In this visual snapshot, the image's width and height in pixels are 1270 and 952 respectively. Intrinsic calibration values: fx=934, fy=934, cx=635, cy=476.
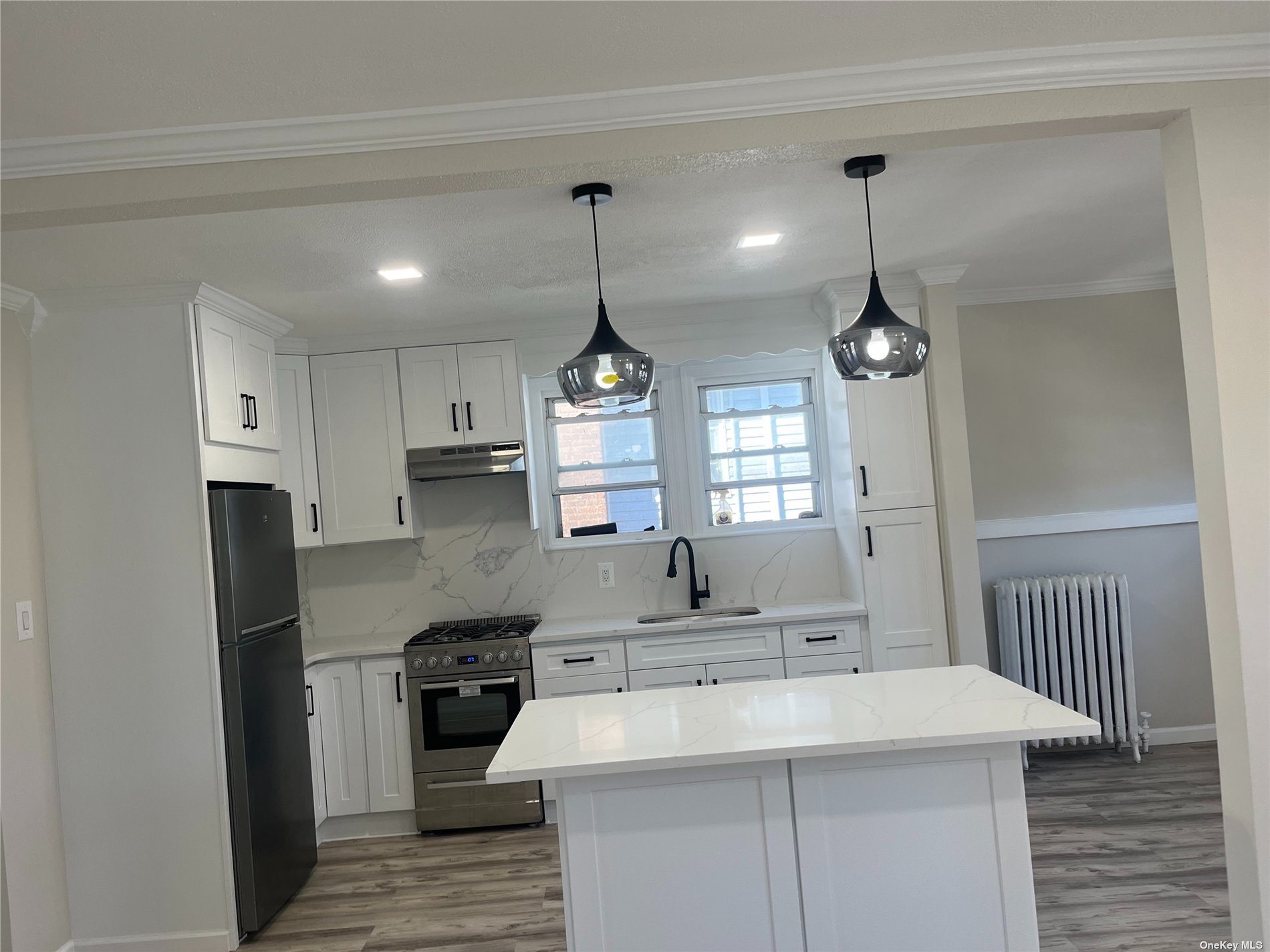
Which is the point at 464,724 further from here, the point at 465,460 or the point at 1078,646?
the point at 1078,646

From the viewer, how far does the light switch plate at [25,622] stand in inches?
128

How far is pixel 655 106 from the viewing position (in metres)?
2.23

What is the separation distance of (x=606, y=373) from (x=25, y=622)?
2330mm

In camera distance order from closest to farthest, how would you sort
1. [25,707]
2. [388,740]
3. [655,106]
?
1. [655,106]
2. [25,707]
3. [388,740]

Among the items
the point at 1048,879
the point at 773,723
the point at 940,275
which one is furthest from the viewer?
the point at 940,275

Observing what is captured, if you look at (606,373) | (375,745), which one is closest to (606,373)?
(606,373)

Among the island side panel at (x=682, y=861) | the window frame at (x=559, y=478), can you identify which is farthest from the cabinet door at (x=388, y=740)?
the island side panel at (x=682, y=861)

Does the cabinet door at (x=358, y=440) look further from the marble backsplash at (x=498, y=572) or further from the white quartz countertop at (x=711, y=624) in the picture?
the white quartz countertop at (x=711, y=624)

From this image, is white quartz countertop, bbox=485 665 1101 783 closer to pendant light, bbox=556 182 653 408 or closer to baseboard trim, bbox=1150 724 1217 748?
pendant light, bbox=556 182 653 408

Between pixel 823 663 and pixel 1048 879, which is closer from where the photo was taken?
pixel 1048 879

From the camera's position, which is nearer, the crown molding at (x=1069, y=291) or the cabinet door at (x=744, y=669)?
the cabinet door at (x=744, y=669)

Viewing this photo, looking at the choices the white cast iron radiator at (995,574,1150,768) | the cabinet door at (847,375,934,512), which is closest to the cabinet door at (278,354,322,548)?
the cabinet door at (847,375,934,512)

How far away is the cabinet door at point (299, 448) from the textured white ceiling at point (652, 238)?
42 cm

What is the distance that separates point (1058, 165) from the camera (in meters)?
2.95
